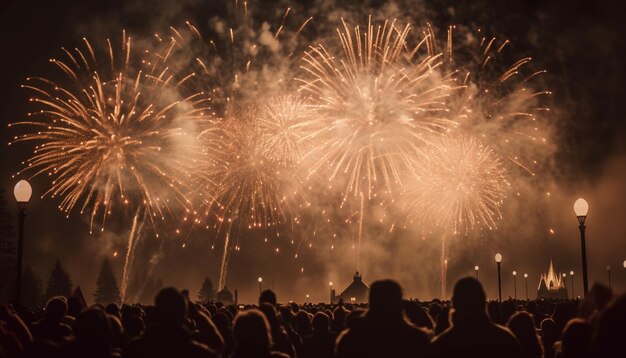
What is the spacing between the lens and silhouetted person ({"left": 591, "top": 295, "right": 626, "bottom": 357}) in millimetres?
4852

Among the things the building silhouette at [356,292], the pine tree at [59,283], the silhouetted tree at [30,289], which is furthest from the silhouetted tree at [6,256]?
the building silhouette at [356,292]

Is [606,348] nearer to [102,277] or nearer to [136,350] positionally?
[136,350]

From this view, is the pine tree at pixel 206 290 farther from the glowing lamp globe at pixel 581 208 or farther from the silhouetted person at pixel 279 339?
the silhouetted person at pixel 279 339

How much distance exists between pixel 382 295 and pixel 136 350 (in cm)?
245

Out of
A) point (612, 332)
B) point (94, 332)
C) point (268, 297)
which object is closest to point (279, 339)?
point (268, 297)

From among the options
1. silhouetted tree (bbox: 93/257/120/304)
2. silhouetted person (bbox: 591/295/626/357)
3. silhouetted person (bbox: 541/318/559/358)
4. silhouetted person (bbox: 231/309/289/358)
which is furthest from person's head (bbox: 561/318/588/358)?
silhouetted tree (bbox: 93/257/120/304)

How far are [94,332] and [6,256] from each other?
6147cm

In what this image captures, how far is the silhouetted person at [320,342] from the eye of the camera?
431 inches

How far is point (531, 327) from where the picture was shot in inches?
372

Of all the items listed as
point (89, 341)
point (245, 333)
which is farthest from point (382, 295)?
point (89, 341)

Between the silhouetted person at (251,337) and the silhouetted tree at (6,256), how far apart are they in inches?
2237

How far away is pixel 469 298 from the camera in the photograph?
6.17m

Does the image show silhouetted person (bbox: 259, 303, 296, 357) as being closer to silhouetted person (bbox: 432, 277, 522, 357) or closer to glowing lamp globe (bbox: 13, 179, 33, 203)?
silhouetted person (bbox: 432, 277, 522, 357)

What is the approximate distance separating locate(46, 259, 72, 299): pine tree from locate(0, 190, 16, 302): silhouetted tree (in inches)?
906
